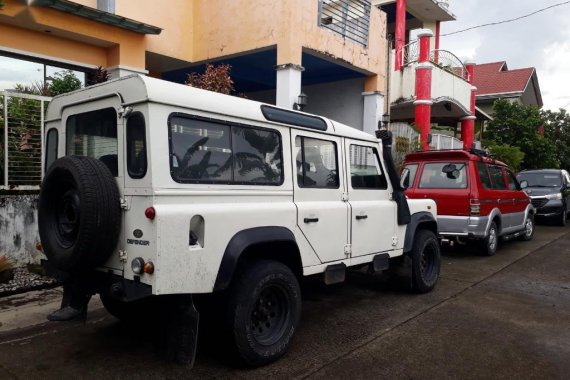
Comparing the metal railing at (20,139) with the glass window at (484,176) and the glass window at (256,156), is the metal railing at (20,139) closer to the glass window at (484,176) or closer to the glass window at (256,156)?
the glass window at (256,156)

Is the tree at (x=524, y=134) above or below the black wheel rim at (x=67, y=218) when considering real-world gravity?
above

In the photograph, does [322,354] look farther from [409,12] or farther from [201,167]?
[409,12]

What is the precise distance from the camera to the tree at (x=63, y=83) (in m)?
7.88

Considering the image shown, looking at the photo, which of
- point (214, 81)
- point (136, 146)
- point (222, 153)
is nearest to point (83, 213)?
point (136, 146)

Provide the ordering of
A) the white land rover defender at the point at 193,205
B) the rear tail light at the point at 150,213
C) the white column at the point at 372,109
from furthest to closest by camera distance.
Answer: the white column at the point at 372,109 → the white land rover defender at the point at 193,205 → the rear tail light at the point at 150,213

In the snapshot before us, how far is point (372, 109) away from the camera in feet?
41.0

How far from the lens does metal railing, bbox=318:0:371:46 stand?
10.7m

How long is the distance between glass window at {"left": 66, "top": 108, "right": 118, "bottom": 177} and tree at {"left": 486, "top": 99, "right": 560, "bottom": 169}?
2021 centimetres

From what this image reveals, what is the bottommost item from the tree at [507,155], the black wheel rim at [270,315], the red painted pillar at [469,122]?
the black wheel rim at [270,315]

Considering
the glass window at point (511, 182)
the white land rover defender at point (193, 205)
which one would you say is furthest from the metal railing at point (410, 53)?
the white land rover defender at point (193, 205)

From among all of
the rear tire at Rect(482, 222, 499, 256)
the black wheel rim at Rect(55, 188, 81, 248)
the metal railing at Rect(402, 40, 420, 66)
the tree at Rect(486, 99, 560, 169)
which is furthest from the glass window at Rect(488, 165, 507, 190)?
the tree at Rect(486, 99, 560, 169)

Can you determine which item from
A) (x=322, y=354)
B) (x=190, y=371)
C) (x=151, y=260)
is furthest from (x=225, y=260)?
(x=322, y=354)

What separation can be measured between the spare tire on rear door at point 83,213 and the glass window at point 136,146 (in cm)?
19

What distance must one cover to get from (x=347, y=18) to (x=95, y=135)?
930 centimetres
